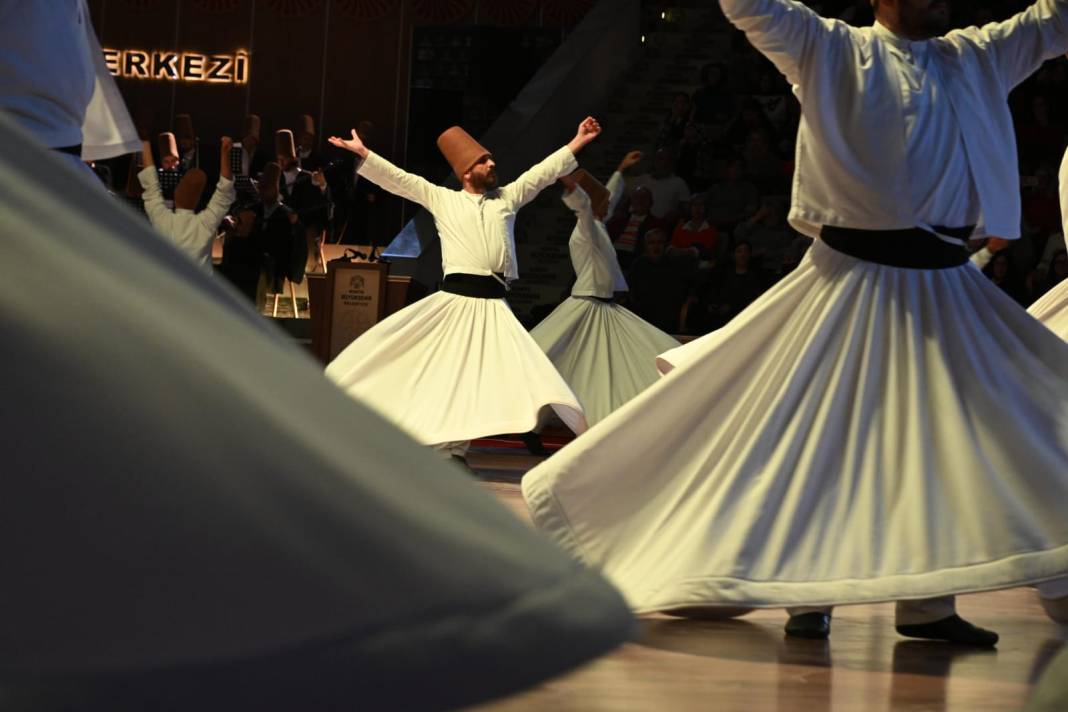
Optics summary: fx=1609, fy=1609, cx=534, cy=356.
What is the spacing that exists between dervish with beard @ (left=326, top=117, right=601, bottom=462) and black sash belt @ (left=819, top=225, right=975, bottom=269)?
429 cm

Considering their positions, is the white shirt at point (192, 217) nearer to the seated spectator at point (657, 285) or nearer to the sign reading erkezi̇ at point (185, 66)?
the seated spectator at point (657, 285)

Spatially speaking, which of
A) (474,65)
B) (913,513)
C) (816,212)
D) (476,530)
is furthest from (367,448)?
(474,65)

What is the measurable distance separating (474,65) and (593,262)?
26.5 feet

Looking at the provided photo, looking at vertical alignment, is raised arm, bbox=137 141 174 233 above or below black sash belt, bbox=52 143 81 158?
below

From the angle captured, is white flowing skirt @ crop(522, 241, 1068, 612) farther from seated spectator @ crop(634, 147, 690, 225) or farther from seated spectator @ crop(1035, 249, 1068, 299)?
seated spectator @ crop(634, 147, 690, 225)

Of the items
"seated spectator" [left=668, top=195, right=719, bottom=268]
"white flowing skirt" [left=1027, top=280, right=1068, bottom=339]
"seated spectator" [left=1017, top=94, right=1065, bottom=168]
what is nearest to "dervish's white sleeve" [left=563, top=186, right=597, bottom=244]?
"seated spectator" [left=668, top=195, right=719, bottom=268]

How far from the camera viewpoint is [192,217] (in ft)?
40.0

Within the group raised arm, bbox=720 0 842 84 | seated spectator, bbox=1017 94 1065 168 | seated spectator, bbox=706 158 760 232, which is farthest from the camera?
seated spectator, bbox=706 158 760 232

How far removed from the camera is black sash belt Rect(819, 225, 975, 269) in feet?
12.1

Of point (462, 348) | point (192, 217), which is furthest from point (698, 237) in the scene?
point (462, 348)

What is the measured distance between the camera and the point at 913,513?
3.43 meters

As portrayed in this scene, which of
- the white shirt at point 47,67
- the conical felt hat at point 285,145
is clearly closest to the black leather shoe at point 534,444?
the white shirt at point 47,67

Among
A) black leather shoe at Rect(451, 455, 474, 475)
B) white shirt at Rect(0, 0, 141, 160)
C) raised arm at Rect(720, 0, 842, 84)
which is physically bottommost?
black leather shoe at Rect(451, 455, 474, 475)

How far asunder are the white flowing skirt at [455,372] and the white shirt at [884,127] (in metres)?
4.34
